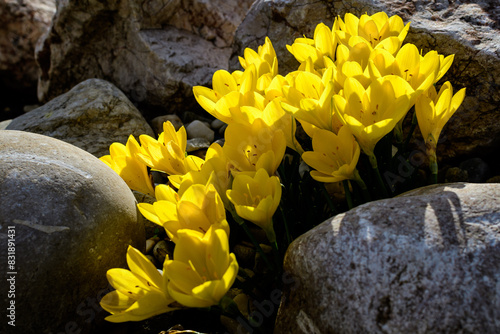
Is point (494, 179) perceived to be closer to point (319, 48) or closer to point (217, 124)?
point (319, 48)

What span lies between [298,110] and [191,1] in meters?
3.19

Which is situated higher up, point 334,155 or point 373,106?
point 373,106

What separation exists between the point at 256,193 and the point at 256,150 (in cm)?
22

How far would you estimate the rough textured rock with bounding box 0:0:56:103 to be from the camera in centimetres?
562

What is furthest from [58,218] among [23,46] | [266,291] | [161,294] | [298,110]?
[23,46]

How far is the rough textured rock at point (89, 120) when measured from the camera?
11.8ft

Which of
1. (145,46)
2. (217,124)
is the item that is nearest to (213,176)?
(217,124)

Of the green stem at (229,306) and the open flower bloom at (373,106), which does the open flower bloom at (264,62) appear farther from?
the green stem at (229,306)

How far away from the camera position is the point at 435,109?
1.87m

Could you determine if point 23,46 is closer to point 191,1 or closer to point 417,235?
point 191,1

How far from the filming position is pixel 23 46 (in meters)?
5.77

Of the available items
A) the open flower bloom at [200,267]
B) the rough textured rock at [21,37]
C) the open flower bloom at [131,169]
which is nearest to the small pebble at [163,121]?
the open flower bloom at [131,169]

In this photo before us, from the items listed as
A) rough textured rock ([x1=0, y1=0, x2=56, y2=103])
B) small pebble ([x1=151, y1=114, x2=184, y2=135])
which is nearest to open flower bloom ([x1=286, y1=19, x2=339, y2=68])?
small pebble ([x1=151, y1=114, x2=184, y2=135])

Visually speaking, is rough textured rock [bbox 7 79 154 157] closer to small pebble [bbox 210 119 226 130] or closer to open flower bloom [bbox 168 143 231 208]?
small pebble [bbox 210 119 226 130]
